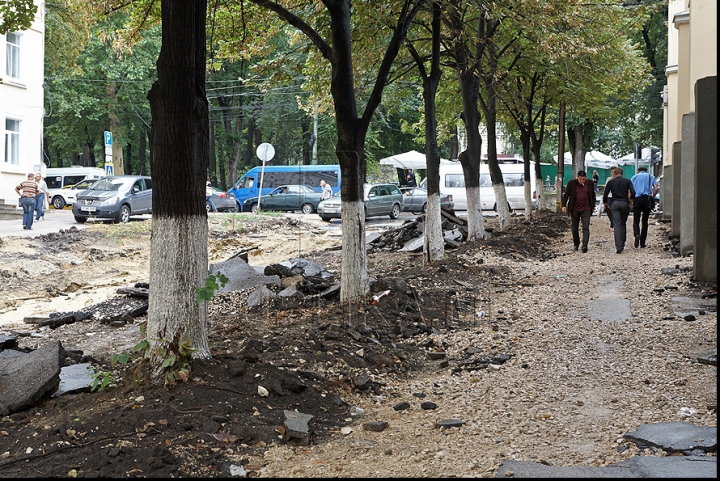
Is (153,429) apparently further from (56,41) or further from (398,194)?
(56,41)

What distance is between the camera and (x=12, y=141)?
31.7 m

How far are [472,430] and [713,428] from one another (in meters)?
1.57

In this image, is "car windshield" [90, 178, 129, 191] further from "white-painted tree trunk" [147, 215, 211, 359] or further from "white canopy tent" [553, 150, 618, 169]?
"white canopy tent" [553, 150, 618, 169]

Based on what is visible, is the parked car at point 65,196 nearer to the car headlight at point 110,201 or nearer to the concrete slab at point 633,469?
A: the car headlight at point 110,201

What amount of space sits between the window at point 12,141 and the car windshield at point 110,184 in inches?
184

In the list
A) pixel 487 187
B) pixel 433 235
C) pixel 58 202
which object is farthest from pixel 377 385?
pixel 58 202

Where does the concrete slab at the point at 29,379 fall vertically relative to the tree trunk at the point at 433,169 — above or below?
below

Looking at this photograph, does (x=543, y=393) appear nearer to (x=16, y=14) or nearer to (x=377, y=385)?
(x=377, y=385)

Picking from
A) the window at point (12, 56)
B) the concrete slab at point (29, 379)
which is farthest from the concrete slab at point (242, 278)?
the window at point (12, 56)

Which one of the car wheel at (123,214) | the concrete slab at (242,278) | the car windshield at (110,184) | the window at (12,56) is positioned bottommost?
the concrete slab at (242,278)

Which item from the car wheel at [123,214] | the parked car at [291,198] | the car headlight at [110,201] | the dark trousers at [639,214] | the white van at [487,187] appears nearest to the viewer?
the dark trousers at [639,214]

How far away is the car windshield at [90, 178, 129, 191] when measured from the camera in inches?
1145

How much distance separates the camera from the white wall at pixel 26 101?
30812 millimetres

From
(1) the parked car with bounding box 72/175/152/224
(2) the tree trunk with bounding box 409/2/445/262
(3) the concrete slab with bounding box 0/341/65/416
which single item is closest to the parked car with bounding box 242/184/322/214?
(1) the parked car with bounding box 72/175/152/224
